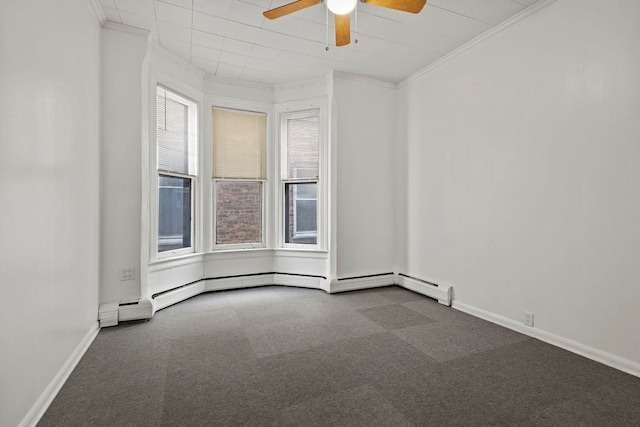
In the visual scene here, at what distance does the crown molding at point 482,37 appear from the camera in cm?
277

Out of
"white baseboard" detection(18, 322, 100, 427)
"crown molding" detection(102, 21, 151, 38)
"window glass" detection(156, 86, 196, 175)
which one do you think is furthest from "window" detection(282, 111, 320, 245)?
"white baseboard" detection(18, 322, 100, 427)

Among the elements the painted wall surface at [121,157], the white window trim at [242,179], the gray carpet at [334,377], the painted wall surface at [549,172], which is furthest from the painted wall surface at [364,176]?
the painted wall surface at [121,157]

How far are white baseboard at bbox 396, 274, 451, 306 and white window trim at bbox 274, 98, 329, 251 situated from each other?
1.25 meters

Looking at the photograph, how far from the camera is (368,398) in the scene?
1.91 meters

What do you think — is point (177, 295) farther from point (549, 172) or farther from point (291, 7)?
point (549, 172)

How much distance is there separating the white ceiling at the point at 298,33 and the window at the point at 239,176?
0.71 meters

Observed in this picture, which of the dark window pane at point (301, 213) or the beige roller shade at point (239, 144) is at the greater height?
the beige roller shade at point (239, 144)

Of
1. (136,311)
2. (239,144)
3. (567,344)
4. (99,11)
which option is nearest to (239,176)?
(239,144)

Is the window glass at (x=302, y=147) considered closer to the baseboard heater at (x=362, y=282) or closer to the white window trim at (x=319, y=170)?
the white window trim at (x=319, y=170)

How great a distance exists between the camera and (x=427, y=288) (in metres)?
4.03

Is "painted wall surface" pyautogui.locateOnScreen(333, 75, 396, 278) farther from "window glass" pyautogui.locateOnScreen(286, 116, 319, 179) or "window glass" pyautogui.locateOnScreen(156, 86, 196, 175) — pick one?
"window glass" pyautogui.locateOnScreen(156, 86, 196, 175)

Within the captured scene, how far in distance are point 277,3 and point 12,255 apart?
2.73m

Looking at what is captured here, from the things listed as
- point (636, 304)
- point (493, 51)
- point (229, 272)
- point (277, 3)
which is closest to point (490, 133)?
point (493, 51)

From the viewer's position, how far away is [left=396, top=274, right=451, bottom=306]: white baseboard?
12.2 ft
